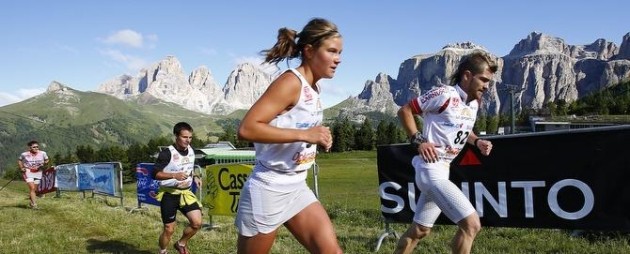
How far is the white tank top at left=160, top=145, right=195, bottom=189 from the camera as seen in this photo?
8188 millimetres

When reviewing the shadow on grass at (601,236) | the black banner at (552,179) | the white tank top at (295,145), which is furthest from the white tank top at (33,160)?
the white tank top at (295,145)

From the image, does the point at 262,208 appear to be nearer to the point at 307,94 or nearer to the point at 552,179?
the point at 307,94

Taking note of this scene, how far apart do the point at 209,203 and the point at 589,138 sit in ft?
24.4

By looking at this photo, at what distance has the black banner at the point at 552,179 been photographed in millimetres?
6285

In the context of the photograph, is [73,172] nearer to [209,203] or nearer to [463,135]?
[209,203]

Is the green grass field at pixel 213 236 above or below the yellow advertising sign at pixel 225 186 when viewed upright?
below

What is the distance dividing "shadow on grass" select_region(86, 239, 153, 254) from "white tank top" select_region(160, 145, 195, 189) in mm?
1341

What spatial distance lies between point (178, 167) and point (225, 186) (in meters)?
2.72

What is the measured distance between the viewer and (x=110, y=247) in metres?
9.08

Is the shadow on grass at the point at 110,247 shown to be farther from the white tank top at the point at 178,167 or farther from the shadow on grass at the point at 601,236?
the shadow on grass at the point at 601,236

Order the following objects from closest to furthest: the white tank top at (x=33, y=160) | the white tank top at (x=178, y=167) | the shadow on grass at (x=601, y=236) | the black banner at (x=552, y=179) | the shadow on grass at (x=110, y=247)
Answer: the black banner at (x=552, y=179)
the shadow on grass at (x=601, y=236)
the white tank top at (x=178, y=167)
the shadow on grass at (x=110, y=247)
the white tank top at (x=33, y=160)

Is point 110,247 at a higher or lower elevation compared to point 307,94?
lower

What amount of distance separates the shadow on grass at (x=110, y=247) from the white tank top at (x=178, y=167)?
1341 mm

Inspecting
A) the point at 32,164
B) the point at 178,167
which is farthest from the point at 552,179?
the point at 32,164
